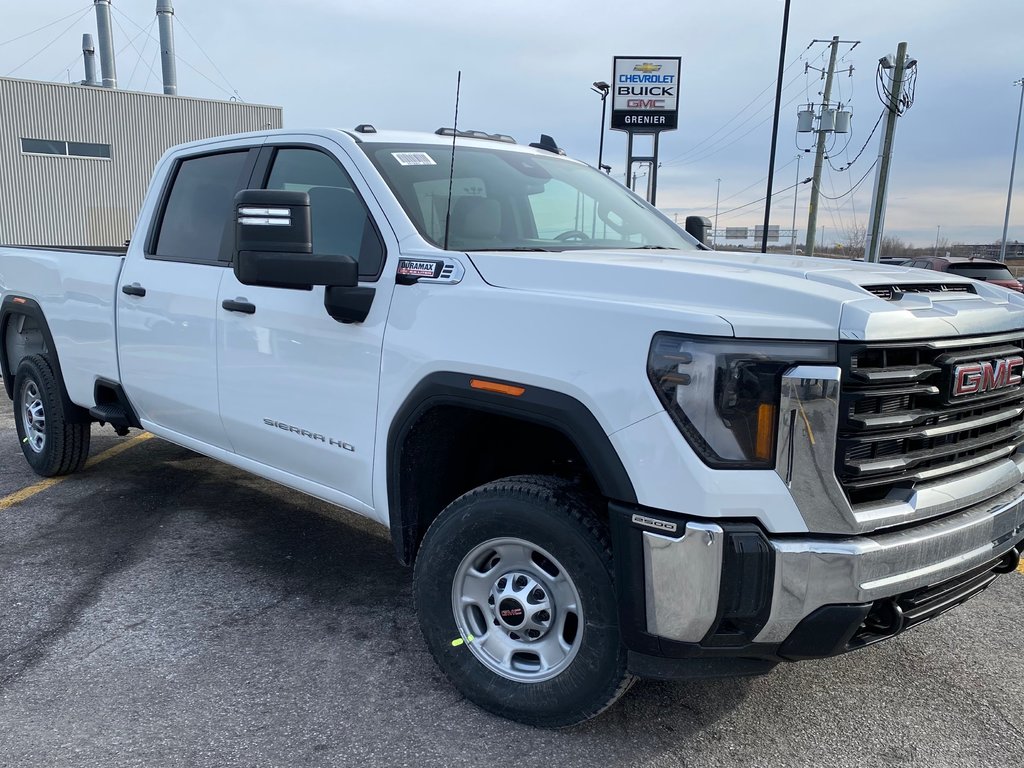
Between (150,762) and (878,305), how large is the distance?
2510mm

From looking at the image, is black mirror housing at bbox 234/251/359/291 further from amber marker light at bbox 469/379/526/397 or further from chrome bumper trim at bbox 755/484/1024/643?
chrome bumper trim at bbox 755/484/1024/643

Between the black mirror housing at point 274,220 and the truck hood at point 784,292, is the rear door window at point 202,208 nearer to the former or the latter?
the black mirror housing at point 274,220

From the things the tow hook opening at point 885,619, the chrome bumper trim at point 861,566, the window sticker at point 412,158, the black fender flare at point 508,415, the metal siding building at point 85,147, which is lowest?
the tow hook opening at point 885,619

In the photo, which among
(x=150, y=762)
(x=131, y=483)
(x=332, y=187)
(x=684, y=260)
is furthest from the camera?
(x=131, y=483)

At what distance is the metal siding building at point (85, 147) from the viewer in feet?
90.8

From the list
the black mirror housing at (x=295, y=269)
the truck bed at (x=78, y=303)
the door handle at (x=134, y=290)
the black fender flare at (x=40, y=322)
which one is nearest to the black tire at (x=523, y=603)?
the black mirror housing at (x=295, y=269)

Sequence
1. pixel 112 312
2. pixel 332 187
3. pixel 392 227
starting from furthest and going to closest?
pixel 112 312 → pixel 332 187 → pixel 392 227

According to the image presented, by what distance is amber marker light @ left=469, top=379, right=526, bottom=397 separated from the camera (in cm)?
256

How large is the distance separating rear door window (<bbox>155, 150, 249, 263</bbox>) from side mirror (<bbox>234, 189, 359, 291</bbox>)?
1.11 meters

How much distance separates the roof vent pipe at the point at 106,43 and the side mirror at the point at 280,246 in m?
36.2

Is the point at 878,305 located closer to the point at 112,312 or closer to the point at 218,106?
the point at 112,312

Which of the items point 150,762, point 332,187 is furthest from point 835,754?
point 332,187

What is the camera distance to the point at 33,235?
2828 centimetres

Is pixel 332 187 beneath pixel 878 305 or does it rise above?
above
